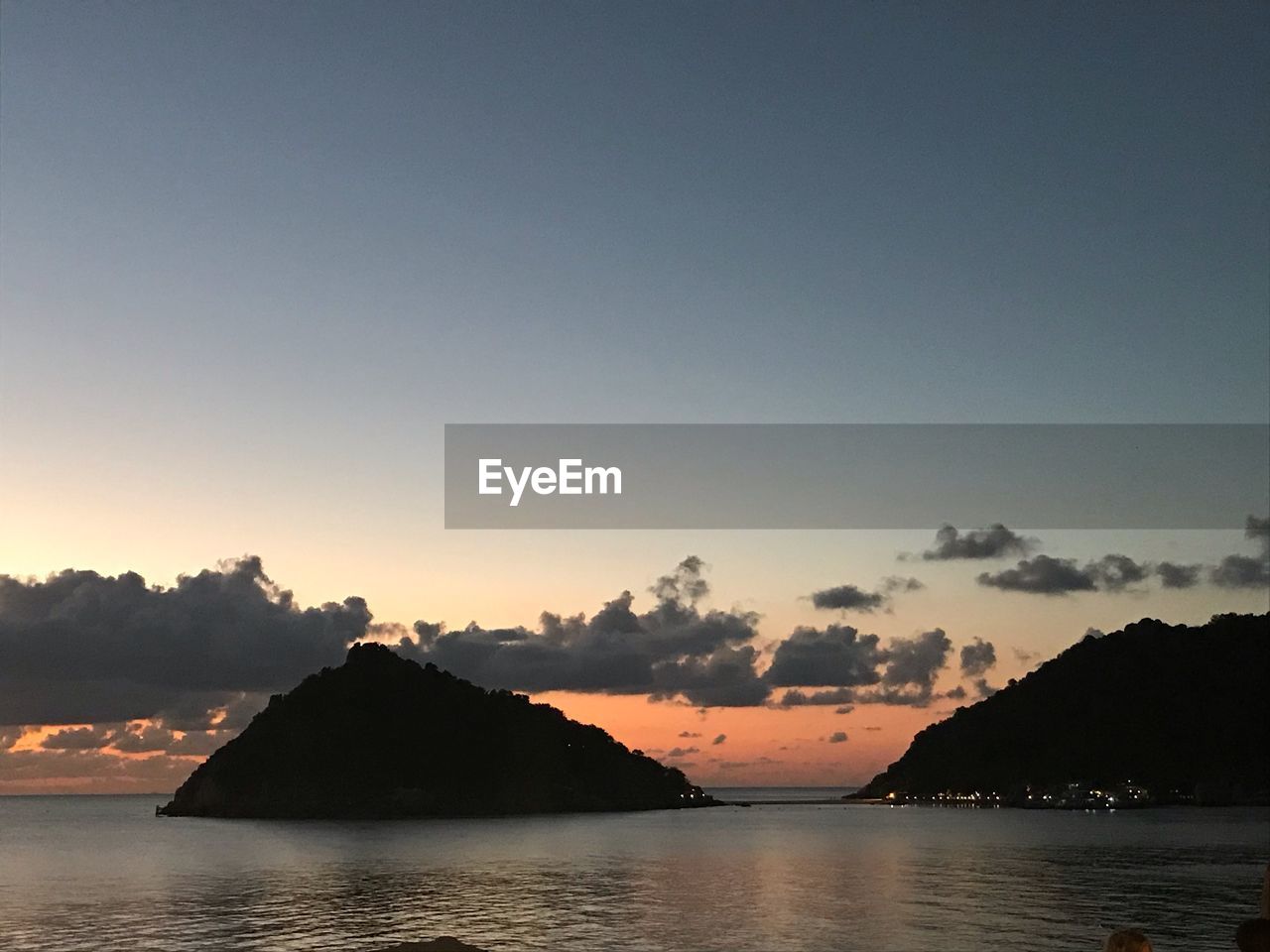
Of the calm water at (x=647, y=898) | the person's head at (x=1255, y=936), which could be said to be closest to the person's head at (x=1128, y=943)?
the person's head at (x=1255, y=936)

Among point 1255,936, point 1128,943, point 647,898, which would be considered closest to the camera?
point 1255,936

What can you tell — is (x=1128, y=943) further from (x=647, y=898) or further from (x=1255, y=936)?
(x=647, y=898)

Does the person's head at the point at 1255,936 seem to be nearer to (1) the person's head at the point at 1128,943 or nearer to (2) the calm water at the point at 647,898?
(1) the person's head at the point at 1128,943

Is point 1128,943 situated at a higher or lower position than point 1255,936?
lower

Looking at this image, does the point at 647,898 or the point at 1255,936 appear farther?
the point at 647,898

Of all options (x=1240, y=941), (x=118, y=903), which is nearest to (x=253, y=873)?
(x=118, y=903)

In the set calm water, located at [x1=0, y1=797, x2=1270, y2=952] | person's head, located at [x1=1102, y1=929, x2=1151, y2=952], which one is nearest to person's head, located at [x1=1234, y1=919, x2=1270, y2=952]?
person's head, located at [x1=1102, y1=929, x2=1151, y2=952]

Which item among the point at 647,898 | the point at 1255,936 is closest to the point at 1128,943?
the point at 1255,936
